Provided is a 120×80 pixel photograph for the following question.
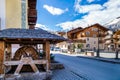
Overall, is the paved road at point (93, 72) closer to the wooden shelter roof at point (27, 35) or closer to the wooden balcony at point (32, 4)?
the wooden shelter roof at point (27, 35)

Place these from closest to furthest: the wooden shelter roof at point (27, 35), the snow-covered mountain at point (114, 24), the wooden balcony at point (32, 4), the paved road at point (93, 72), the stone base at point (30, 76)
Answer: the wooden balcony at point (32, 4) < the wooden shelter roof at point (27, 35) < the stone base at point (30, 76) < the paved road at point (93, 72) < the snow-covered mountain at point (114, 24)

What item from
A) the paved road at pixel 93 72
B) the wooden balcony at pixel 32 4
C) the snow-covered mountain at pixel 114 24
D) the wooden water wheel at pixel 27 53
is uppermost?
the snow-covered mountain at pixel 114 24

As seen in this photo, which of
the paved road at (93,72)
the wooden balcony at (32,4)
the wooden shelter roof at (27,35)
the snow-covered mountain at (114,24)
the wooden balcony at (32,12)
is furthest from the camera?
the snow-covered mountain at (114,24)

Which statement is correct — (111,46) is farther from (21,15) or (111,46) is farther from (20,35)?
(20,35)

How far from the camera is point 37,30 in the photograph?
1306 cm

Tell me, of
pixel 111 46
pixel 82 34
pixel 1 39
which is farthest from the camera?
pixel 82 34

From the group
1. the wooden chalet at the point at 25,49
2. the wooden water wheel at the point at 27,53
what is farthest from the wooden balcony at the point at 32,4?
the wooden water wheel at the point at 27,53

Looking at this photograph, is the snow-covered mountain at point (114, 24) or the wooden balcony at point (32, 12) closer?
the wooden balcony at point (32, 12)

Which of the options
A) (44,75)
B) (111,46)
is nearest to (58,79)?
(44,75)

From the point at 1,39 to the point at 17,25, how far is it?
29.9ft

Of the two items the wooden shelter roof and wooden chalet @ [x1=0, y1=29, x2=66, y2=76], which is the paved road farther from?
the wooden shelter roof

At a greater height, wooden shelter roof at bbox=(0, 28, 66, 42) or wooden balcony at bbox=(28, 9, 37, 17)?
wooden balcony at bbox=(28, 9, 37, 17)

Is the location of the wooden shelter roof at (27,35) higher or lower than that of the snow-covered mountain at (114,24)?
lower

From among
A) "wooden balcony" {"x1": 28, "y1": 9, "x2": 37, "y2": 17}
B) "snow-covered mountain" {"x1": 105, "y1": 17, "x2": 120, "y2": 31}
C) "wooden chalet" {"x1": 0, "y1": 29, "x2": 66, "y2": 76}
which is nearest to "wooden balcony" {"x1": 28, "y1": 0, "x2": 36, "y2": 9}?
"wooden balcony" {"x1": 28, "y1": 9, "x2": 37, "y2": 17}
